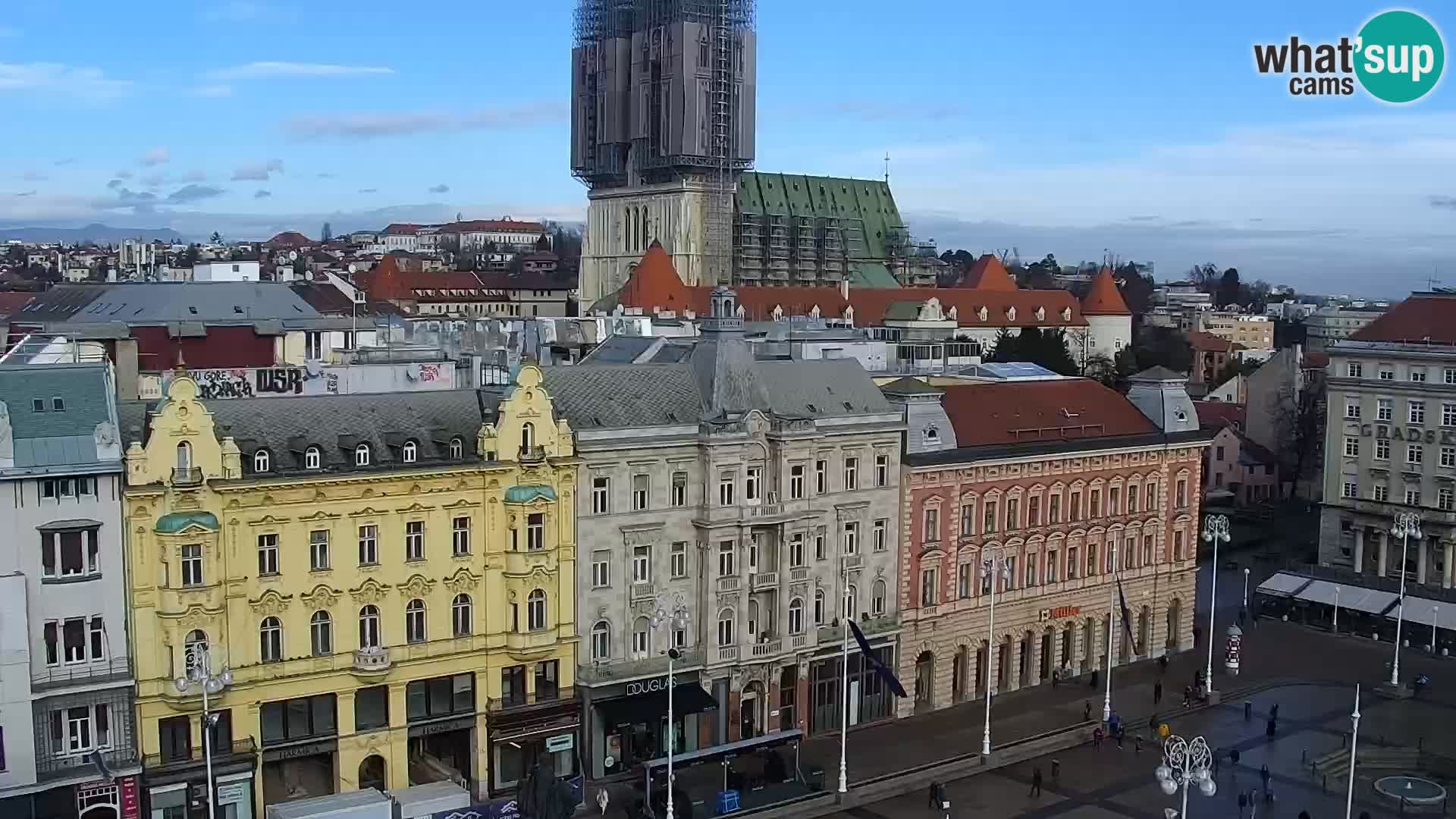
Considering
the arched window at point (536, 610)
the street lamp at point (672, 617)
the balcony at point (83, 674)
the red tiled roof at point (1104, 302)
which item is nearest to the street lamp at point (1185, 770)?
the street lamp at point (672, 617)

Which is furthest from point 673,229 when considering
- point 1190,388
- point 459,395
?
point 459,395

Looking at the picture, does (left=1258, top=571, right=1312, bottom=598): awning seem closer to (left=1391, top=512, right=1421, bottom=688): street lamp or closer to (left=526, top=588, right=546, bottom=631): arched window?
(left=1391, top=512, right=1421, bottom=688): street lamp

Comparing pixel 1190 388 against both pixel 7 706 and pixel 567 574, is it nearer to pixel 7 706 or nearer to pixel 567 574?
pixel 567 574

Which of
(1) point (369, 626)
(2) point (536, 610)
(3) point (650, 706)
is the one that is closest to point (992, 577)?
(3) point (650, 706)

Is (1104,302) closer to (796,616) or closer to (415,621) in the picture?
(796,616)

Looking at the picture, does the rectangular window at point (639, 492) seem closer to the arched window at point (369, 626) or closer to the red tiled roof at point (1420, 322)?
the arched window at point (369, 626)

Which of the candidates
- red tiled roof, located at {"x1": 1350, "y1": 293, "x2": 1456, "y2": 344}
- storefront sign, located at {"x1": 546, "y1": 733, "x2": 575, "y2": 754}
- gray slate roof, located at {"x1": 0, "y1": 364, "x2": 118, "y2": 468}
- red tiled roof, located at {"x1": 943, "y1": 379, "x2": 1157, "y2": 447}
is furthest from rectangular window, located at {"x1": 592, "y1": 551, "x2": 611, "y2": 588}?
red tiled roof, located at {"x1": 1350, "y1": 293, "x2": 1456, "y2": 344}
